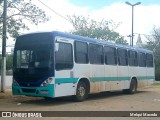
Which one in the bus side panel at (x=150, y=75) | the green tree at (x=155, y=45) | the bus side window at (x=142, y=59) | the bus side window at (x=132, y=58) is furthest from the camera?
the green tree at (x=155, y=45)

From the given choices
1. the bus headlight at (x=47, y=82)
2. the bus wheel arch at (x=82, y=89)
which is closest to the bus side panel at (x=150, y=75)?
the bus wheel arch at (x=82, y=89)

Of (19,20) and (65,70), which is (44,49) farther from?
(19,20)

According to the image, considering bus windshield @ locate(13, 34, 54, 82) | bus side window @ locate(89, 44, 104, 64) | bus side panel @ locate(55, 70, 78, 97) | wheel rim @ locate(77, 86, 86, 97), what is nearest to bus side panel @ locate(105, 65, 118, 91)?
bus side window @ locate(89, 44, 104, 64)

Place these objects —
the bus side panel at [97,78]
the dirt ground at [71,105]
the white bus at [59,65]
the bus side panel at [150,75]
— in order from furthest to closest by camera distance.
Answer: the bus side panel at [150,75], the bus side panel at [97,78], the white bus at [59,65], the dirt ground at [71,105]

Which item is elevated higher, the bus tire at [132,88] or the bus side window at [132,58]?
the bus side window at [132,58]

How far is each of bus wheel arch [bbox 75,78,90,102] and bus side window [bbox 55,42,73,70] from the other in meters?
1.17

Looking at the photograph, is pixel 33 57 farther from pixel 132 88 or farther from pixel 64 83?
pixel 132 88

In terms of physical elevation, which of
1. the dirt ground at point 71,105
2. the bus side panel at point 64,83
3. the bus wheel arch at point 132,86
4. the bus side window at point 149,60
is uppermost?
the bus side window at point 149,60

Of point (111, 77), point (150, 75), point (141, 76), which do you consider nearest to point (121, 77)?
point (111, 77)

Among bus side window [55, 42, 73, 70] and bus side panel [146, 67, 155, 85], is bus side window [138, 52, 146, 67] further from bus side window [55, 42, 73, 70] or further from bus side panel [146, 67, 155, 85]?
bus side window [55, 42, 73, 70]

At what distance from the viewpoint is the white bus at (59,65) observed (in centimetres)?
1475

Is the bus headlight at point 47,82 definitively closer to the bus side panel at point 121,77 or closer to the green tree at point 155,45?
the bus side panel at point 121,77

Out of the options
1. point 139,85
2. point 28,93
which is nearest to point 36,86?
point 28,93

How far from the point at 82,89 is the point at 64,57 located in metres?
2.07
